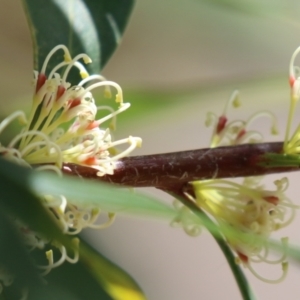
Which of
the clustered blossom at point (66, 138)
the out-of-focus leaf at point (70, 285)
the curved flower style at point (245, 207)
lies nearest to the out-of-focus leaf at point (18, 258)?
the out-of-focus leaf at point (70, 285)

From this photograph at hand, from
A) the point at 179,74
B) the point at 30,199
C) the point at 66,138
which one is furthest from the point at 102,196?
the point at 179,74

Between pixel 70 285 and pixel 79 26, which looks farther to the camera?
pixel 79 26

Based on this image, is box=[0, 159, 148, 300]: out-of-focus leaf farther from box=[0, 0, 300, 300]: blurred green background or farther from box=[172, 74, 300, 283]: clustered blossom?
box=[0, 0, 300, 300]: blurred green background

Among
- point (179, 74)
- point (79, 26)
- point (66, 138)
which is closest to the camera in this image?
point (66, 138)

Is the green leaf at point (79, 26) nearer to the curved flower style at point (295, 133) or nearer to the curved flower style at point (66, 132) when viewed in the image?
the curved flower style at point (66, 132)

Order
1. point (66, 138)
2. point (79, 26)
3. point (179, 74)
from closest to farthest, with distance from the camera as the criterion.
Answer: point (66, 138), point (79, 26), point (179, 74)

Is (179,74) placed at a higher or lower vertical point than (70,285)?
higher

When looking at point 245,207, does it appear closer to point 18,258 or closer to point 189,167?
point 189,167

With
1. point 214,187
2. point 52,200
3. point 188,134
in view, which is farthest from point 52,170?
point 188,134
